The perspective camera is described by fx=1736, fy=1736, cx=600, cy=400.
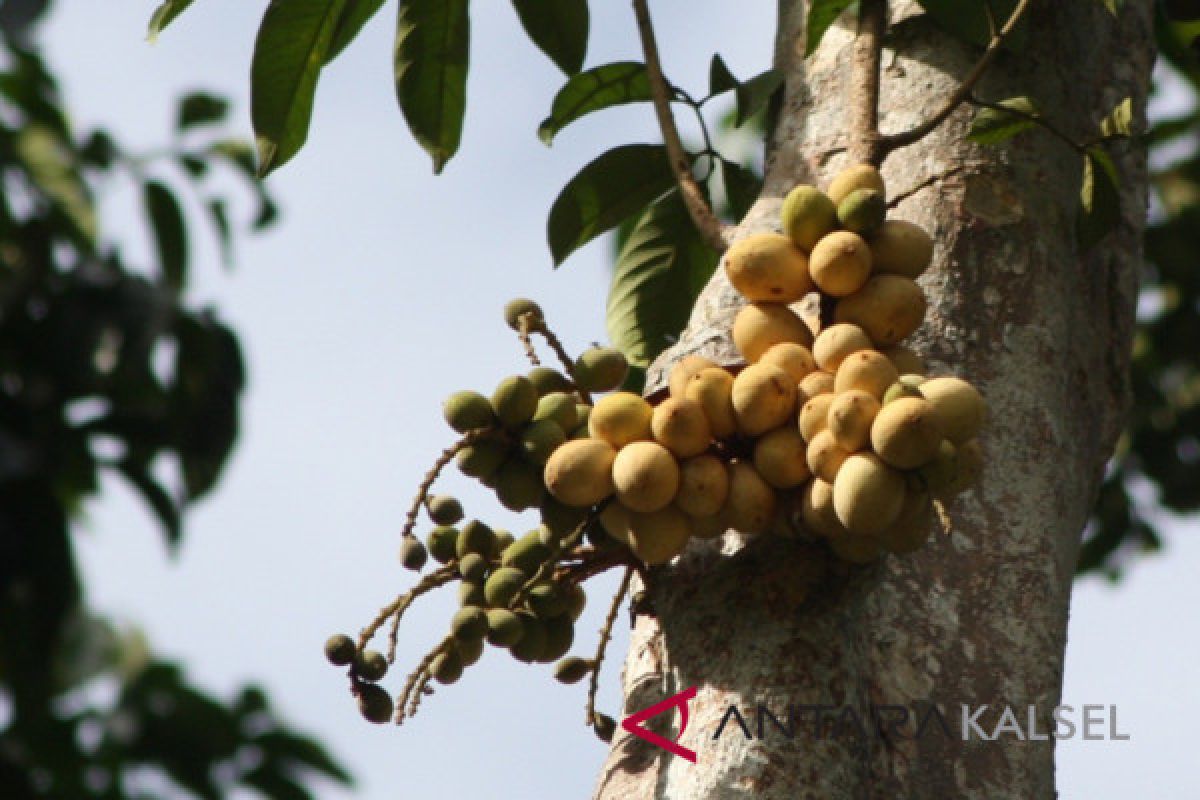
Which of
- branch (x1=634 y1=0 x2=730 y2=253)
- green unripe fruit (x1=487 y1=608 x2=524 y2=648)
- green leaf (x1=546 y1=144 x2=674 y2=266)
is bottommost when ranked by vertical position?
→ green unripe fruit (x1=487 y1=608 x2=524 y2=648)

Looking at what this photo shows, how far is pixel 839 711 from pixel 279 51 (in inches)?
53.4

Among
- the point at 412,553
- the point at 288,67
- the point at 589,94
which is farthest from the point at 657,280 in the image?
the point at 412,553

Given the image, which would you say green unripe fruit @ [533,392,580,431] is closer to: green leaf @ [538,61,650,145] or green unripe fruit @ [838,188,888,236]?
green unripe fruit @ [838,188,888,236]

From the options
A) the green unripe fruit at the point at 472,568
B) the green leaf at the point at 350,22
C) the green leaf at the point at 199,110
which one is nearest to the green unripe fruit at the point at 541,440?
the green unripe fruit at the point at 472,568

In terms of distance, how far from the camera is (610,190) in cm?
273

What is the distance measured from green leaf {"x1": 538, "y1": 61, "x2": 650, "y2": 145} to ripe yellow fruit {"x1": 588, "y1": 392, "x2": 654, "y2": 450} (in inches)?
34.4

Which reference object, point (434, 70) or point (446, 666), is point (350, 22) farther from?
point (446, 666)

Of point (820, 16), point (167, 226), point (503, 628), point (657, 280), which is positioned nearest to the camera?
point (167, 226)

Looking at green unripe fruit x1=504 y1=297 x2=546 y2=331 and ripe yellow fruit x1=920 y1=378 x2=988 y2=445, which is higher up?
green unripe fruit x1=504 y1=297 x2=546 y2=331

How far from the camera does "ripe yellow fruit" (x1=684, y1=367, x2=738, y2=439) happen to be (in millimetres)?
1860

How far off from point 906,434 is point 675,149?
2.32 feet

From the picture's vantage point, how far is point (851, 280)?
1897 millimetres

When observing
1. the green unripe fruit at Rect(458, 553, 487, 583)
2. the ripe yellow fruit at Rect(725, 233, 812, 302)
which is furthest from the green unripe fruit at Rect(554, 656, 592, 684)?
the ripe yellow fruit at Rect(725, 233, 812, 302)

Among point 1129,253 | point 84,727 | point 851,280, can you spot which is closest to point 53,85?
point 84,727
